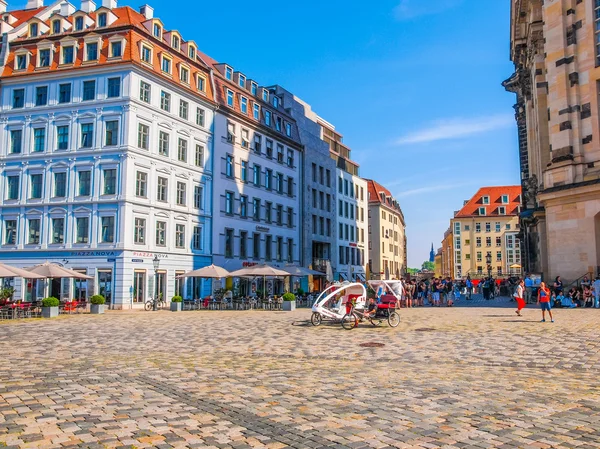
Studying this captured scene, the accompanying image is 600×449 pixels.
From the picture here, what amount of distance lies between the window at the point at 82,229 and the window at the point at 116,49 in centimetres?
1161

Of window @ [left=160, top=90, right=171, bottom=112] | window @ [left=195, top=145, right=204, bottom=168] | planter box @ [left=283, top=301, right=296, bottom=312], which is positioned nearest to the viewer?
planter box @ [left=283, top=301, right=296, bottom=312]

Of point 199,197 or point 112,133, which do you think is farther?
point 199,197

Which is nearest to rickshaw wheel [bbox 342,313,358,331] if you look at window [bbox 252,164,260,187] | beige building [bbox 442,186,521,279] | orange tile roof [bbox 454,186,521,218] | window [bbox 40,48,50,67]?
window [bbox 40,48,50,67]

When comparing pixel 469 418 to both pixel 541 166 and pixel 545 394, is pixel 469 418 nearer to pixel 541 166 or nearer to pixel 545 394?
pixel 545 394

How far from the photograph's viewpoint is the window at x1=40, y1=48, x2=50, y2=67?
4245cm

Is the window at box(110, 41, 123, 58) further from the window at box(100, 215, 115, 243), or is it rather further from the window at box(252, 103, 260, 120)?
the window at box(252, 103, 260, 120)

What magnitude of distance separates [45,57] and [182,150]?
11935 mm

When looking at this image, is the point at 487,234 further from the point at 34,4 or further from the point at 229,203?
the point at 34,4

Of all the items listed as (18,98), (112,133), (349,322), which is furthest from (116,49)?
(349,322)

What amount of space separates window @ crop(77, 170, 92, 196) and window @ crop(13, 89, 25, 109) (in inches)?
299

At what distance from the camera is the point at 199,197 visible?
46.6 metres

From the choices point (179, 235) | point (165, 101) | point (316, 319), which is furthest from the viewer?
point (179, 235)

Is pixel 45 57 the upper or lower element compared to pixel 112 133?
upper

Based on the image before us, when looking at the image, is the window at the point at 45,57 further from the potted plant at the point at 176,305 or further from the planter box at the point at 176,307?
the planter box at the point at 176,307
